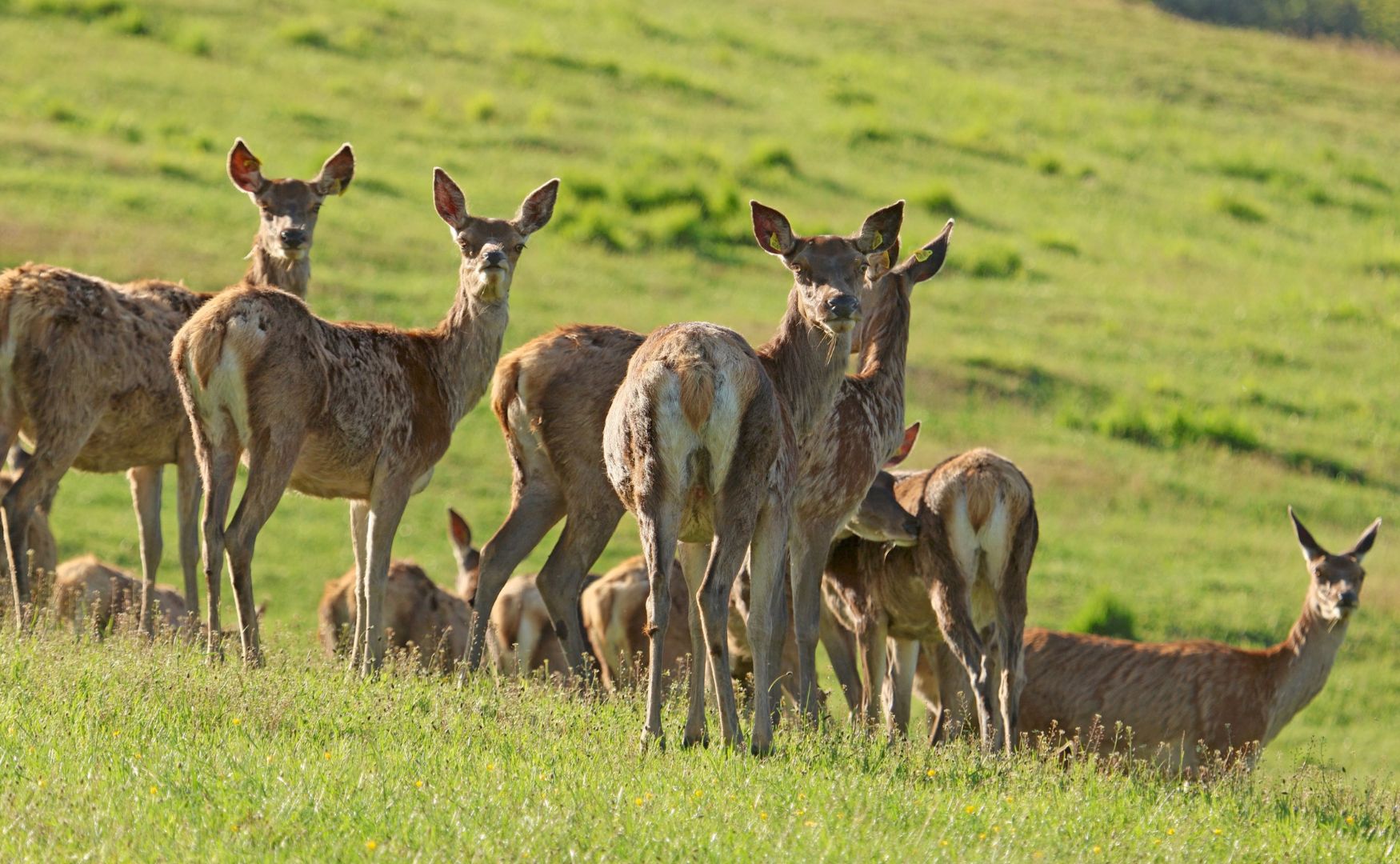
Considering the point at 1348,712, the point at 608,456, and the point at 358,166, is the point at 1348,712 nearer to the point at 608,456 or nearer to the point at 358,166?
the point at 608,456

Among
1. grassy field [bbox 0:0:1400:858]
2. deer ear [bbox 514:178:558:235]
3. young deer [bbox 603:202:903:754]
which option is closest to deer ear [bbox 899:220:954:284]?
deer ear [bbox 514:178:558:235]

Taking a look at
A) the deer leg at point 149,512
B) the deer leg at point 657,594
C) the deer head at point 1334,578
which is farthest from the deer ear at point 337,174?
the deer head at point 1334,578

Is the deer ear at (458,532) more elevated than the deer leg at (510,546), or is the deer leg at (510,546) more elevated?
the deer leg at (510,546)

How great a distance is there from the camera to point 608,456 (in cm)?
862

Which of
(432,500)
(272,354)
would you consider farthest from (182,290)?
(432,500)

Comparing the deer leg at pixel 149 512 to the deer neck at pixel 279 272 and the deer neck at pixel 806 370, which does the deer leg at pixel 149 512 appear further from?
the deer neck at pixel 806 370

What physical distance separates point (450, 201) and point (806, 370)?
225cm

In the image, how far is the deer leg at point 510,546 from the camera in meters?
10.9

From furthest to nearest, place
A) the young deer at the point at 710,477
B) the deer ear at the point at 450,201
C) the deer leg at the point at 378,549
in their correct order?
the deer ear at the point at 450,201
the deer leg at the point at 378,549
the young deer at the point at 710,477

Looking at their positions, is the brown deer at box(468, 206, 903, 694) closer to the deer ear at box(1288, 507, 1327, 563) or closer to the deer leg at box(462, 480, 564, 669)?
the deer leg at box(462, 480, 564, 669)

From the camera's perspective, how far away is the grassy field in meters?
7.50

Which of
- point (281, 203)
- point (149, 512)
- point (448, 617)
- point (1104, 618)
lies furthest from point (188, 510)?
point (1104, 618)

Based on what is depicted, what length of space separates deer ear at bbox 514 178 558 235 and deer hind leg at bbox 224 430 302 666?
191cm

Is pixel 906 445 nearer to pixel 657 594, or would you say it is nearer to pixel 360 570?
pixel 360 570
